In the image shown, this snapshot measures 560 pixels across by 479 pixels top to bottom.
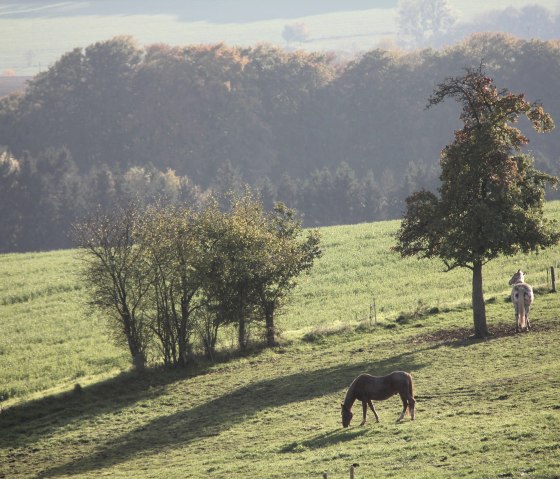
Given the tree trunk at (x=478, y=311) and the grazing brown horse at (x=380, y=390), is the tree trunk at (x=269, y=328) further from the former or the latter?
the grazing brown horse at (x=380, y=390)

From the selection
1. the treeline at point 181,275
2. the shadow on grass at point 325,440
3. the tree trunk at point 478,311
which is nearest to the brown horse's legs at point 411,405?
the shadow on grass at point 325,440

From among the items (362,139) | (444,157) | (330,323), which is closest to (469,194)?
(444,157)

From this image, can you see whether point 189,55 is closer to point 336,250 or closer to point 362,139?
point 362,139

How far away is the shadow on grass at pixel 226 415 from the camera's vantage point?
32219mm

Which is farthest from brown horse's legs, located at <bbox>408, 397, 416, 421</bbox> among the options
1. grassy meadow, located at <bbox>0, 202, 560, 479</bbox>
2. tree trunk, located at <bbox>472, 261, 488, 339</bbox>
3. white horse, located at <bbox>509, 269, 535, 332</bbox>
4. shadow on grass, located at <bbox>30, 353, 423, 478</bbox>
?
white horse, located at <bbox>509, 269, 535, 332</bbox>

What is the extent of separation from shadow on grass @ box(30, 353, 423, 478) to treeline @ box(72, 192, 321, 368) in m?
6.52

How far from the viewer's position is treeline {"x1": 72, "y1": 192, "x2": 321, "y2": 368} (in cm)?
4525

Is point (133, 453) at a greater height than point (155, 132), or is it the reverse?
point (155, 132)

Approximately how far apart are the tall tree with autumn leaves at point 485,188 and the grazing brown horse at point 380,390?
11.7m

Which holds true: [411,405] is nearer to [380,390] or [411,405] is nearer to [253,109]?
[380,390]

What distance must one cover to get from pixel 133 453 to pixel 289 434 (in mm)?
5626

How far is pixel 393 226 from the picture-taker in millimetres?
93125

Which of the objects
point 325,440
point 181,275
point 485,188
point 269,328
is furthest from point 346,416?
point 269,328

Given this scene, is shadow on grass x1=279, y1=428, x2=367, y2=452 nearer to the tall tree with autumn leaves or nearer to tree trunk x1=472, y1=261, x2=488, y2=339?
the tall tree with autumn leaves
